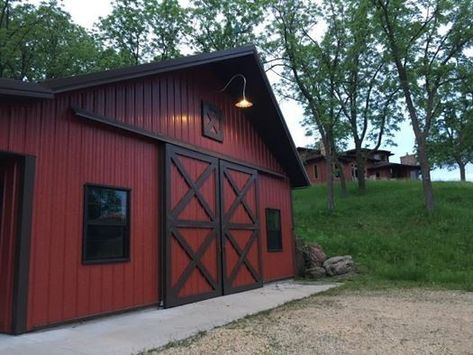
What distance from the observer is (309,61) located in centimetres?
2442

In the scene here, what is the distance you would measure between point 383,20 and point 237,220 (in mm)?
14847

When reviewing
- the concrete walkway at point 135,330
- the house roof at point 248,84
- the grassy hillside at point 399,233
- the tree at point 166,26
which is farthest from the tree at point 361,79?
the concrete walkway at point 135,330

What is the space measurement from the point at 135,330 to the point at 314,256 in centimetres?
804

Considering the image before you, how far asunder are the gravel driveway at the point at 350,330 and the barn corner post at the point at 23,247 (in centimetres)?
189

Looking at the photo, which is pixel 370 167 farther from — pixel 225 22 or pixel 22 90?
pixel 22 90

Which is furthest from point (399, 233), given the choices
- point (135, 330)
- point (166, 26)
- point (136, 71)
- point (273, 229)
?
point (166, 26)

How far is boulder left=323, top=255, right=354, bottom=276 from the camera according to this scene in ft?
39.9

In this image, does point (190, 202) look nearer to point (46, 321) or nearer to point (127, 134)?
point (127, 134)

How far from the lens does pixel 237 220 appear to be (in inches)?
383

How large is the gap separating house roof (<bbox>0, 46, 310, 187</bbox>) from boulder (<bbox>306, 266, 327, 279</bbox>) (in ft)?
8.06

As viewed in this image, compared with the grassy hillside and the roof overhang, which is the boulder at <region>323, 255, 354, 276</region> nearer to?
the grassy hillside

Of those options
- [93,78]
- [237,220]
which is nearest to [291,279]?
[237,220]

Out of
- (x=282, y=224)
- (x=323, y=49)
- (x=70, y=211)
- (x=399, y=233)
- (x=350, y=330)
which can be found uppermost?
(x=323, y=49)

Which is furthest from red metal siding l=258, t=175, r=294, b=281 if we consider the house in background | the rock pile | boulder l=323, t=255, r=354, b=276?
the house in background
